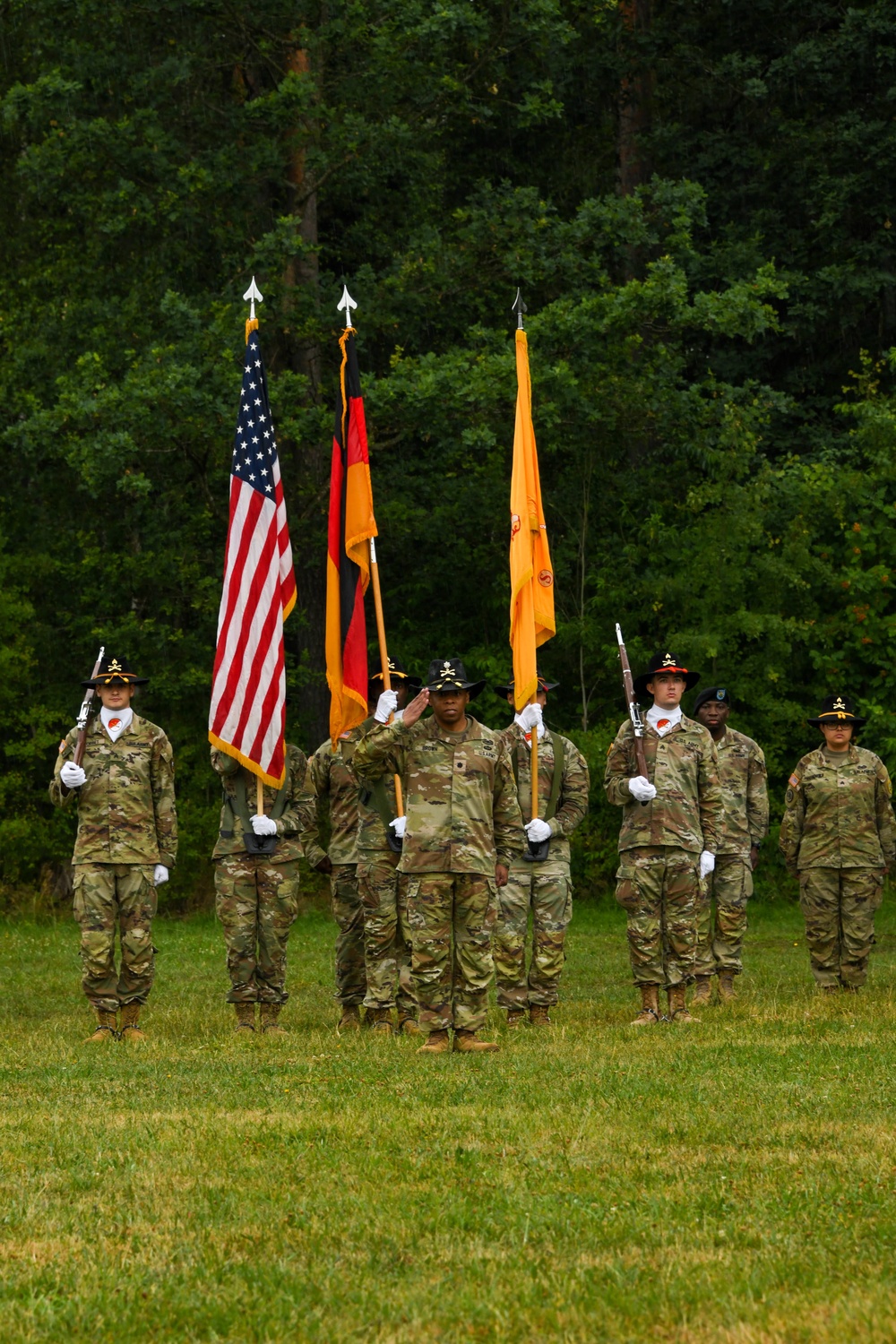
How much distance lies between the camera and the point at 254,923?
12.9m

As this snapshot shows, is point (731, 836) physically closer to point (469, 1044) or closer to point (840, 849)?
point (840, 849)

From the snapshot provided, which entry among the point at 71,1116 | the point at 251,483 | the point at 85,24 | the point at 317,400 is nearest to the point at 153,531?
the point at 317,400

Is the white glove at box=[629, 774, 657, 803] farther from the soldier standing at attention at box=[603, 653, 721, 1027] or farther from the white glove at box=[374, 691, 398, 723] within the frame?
the white glove at box=[374, 691, 398, 723]

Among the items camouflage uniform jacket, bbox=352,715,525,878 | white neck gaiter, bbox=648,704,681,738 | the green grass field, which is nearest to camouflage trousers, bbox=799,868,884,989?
white neck gaiter, bbox=648,704,681,738

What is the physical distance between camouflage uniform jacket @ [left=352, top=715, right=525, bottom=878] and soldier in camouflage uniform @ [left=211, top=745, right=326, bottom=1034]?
4.64 feet

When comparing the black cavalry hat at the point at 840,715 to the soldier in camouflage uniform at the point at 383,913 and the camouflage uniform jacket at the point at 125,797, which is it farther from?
the camouflage uniform jacket at the point at 125,797

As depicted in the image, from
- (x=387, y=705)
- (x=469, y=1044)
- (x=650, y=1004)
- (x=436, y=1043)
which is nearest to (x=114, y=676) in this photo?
(x=387, y=705)

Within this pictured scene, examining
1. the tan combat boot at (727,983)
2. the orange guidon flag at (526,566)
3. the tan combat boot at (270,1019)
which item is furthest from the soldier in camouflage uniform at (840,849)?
the tan combat boot at (270,1019)

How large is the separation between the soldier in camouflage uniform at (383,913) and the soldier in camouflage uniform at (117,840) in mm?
1298

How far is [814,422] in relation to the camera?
31031mm

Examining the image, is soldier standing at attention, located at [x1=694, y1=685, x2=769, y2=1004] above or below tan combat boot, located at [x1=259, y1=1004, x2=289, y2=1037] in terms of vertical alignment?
above

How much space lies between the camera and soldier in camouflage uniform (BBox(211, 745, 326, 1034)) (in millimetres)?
12844

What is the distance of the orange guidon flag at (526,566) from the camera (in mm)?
13414

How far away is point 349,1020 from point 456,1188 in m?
6.14
